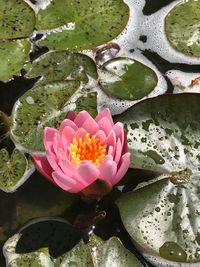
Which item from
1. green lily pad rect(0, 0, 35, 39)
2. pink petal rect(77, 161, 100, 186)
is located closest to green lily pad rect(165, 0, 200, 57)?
green lily pad rect(0, 0, 35, 39)

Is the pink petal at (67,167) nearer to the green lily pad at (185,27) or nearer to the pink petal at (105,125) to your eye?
the pink petal at (105,125)

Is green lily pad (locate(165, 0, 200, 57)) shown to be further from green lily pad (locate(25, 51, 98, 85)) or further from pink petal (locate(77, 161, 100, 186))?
pink petal (locate(77, 161, 100, 186))

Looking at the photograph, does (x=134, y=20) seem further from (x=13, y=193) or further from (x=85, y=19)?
(x=13, y=193)

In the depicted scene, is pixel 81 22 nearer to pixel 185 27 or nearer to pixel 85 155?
pixel 185 27

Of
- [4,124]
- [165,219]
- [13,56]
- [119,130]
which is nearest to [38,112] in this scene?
[4,124]

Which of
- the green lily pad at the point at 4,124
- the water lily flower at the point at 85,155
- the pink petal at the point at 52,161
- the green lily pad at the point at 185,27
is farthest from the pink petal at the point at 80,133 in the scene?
the green lily pad at the point at 185,27

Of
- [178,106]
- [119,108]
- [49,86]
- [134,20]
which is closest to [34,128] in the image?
[49,86]
